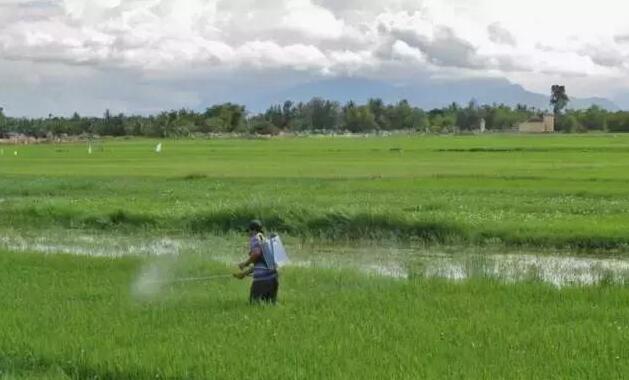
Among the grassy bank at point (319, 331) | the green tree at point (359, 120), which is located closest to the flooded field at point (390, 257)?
the grassy bank at point (319, 331)

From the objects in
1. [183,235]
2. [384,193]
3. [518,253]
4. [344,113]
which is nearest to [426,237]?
[518,253]

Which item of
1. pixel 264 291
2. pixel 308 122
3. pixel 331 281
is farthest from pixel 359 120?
pixel 264 291

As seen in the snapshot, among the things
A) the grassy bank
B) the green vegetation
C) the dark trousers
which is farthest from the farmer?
the green vegetation

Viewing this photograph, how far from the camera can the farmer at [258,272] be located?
480 inches

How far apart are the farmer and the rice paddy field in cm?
34

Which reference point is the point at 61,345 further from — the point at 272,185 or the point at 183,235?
the point at 272,185

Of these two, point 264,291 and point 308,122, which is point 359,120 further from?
point 264,291

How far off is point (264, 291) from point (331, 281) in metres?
3.06

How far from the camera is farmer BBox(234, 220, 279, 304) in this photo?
12195mm

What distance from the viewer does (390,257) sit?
816 inches

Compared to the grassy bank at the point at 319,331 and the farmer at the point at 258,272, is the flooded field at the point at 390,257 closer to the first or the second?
the grassy bank at the point at 319,331

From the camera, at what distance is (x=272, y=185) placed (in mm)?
38219

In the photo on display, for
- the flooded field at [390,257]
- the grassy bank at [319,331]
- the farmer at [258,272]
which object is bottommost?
the flooded field at [390,257]

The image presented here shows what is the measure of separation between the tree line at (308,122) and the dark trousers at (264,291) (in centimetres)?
14945
